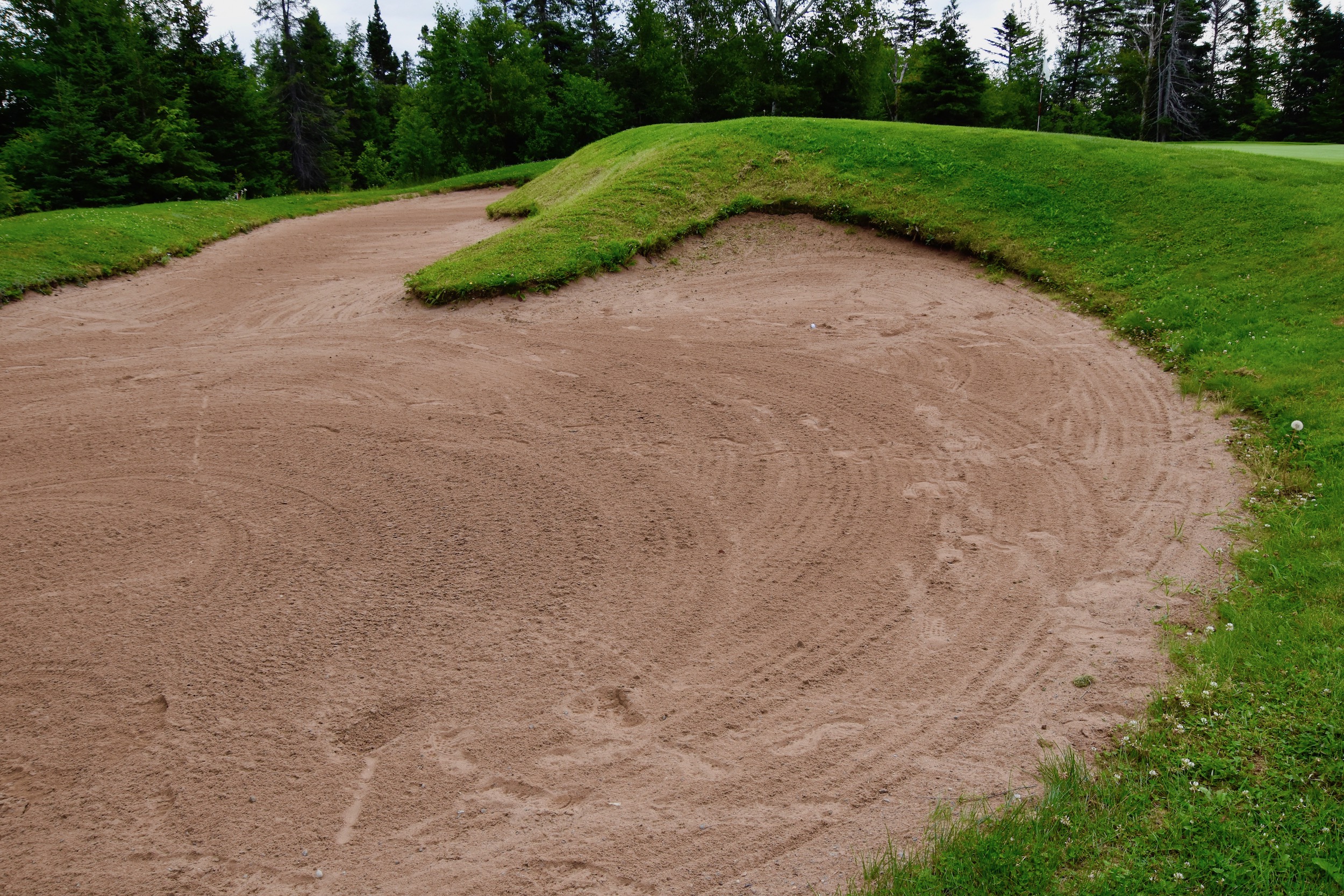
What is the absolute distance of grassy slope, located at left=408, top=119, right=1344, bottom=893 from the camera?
151 inches

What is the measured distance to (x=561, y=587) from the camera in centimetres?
592

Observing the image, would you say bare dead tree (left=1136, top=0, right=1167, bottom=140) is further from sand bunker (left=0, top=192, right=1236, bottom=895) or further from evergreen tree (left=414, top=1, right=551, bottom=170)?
sand bunker (left=0, top=192, right=1236, bottom=895)

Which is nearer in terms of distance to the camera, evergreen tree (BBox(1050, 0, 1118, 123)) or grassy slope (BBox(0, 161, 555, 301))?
grassy slope (BBox(0, 161, 555, 301))

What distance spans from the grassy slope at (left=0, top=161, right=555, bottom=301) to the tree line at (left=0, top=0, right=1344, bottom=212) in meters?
10.7

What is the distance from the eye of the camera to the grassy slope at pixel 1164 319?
3834 millimetres

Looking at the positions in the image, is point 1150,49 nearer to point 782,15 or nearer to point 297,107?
point 782,15

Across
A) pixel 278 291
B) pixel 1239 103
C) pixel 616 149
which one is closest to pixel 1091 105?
pixel 1239 103

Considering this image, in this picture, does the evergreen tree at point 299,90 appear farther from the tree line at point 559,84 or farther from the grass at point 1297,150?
the grass at point 1297,150

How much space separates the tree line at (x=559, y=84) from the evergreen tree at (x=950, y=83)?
0.36 ft

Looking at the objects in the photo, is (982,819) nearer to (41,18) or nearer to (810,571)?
(810,571)

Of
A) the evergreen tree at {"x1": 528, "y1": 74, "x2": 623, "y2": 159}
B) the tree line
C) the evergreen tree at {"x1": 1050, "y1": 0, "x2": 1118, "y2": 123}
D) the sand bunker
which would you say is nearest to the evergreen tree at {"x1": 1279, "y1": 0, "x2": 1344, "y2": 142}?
the tree line

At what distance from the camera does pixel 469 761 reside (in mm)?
4512

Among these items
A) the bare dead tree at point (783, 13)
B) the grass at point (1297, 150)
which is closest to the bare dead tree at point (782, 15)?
the bare dead tree at point (783, 13)

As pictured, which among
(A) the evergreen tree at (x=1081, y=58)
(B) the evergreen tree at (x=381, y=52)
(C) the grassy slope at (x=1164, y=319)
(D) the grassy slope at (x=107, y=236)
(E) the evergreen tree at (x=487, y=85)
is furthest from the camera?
(B) the evergreen tree at (x=381, y=52)
